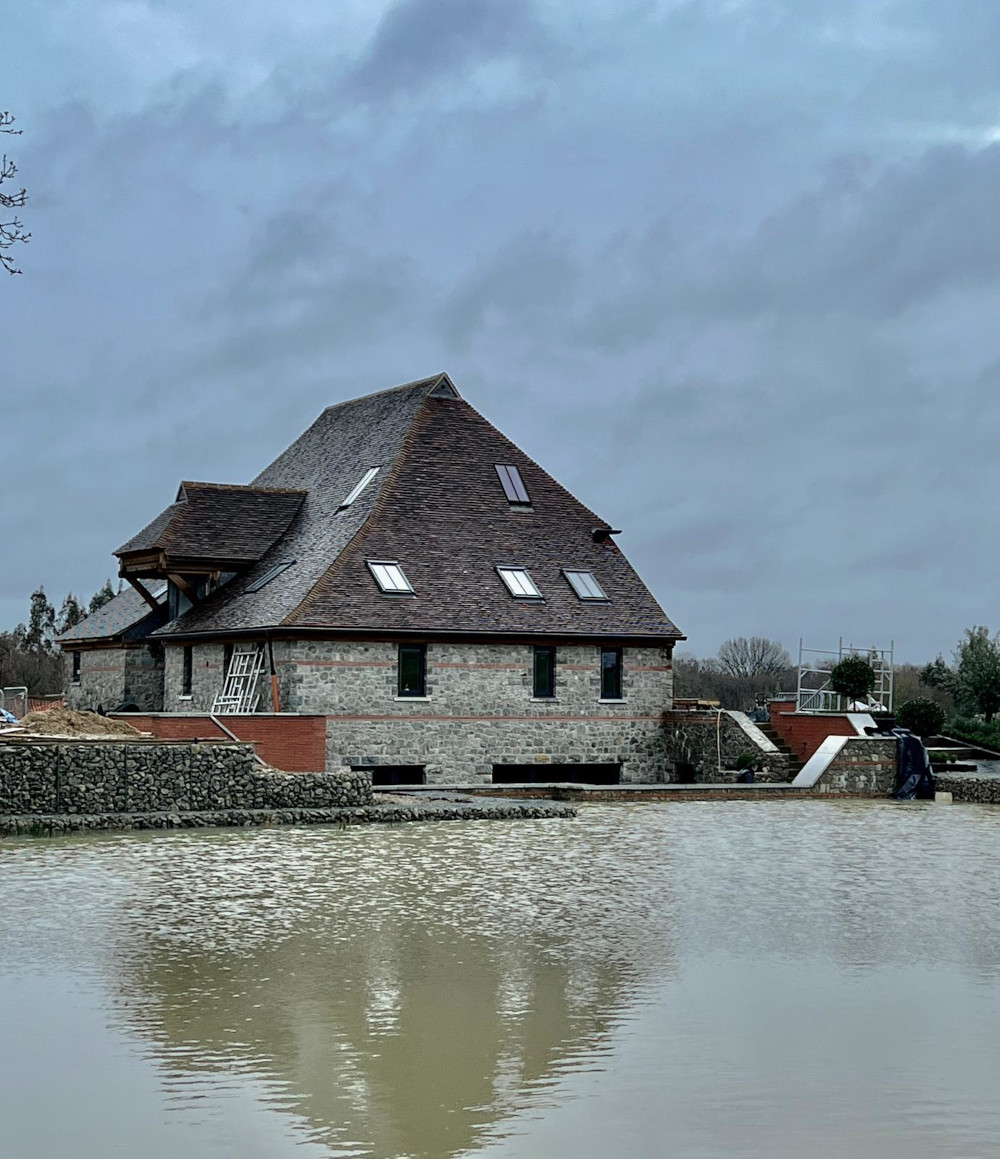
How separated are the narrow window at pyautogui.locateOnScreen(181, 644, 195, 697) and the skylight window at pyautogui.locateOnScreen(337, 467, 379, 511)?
16.6ft

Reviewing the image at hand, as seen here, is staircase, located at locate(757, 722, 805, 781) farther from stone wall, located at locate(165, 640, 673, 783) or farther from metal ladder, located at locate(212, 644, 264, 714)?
metal ladder, located at locate(212, 644, 264, 714)

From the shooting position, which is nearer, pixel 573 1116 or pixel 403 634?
pixel 573 1116

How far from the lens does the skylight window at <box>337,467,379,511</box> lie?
36.4 metres

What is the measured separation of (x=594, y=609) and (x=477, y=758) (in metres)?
4.40

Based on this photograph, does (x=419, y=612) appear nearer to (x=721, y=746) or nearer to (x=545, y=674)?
(x=545, y=674)

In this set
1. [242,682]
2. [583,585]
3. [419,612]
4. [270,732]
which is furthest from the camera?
[583,585]

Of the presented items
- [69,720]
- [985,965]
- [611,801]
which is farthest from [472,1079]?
[611,801]

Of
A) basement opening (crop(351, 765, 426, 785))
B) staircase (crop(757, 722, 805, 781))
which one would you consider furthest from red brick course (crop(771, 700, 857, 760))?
basement opening (crop(351, 765, 426, 785))

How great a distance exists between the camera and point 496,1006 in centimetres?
1193

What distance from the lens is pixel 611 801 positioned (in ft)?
104

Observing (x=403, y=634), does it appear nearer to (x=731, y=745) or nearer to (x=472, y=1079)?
(x=731, y=745)

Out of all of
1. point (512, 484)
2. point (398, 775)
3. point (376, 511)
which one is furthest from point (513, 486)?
point (398, 775)

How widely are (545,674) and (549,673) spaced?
0.10 m

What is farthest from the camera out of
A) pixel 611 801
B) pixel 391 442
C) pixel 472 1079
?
pixel 391 442
